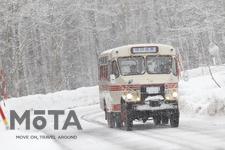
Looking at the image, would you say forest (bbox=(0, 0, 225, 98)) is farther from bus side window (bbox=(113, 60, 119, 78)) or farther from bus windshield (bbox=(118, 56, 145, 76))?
bus side window (bbox=(113, 60, 119, 78))

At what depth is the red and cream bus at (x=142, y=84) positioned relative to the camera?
41.5 feet

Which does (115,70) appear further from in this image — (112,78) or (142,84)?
(142,84)

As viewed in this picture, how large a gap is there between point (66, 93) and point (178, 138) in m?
18.9

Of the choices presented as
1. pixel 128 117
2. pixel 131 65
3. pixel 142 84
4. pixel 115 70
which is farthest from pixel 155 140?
pixel 115 70

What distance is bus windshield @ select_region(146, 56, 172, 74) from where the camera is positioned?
44.1 ft

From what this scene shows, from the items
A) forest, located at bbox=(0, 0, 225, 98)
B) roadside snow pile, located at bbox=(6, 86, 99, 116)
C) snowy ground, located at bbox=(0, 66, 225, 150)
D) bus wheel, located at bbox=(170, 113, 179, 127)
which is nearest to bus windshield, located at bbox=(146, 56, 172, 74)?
bus wheel, located at bbox=(170, 113, 179, 127)

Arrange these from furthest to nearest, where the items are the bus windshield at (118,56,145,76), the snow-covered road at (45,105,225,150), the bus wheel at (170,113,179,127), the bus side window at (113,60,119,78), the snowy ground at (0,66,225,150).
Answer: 1. the bus side window at (113,60,119,78)
2. the bus windshield at (118,56,145,76)
3. the bus wheel at (170,113,179,127)
4. the snowy ground at (0,66,225,150)
5. the snow-covered road at (45,105,225,150)

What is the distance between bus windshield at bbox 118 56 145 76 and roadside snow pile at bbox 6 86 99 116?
11.3 meters

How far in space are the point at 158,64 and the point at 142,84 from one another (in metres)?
Answer: 1.17

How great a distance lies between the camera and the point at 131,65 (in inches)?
531

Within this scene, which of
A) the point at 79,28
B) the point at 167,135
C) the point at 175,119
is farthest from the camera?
the point at 79,28

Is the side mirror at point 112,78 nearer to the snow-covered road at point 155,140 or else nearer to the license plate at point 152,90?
the license plate at point 152,90

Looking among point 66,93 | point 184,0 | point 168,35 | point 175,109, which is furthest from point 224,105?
point 168,35

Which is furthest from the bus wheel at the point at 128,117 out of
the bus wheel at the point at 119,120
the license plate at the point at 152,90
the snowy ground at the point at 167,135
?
the bus wheel at the point at 119,120
